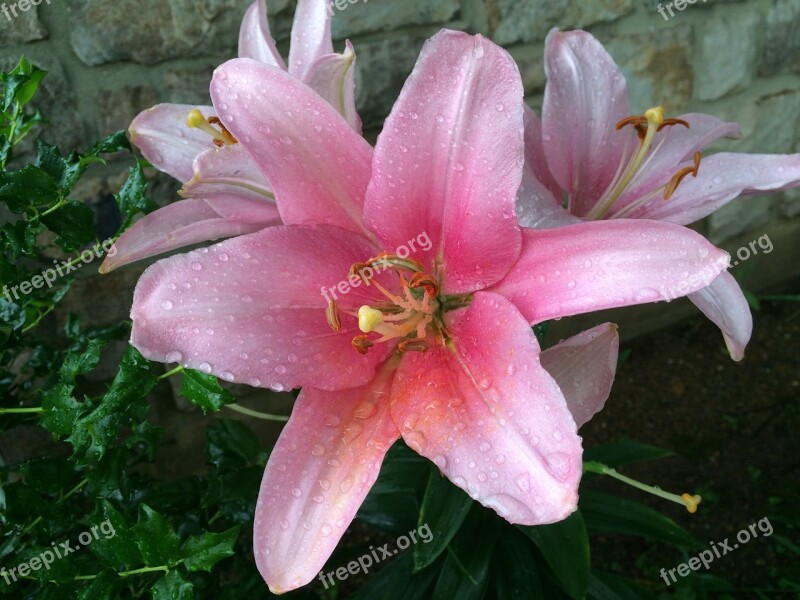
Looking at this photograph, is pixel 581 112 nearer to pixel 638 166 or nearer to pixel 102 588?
pixel 638 166

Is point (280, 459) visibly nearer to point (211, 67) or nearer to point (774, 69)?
point (211, 67)

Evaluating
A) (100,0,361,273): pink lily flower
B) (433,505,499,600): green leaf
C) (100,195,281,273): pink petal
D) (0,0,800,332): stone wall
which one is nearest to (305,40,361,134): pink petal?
(100,0,361,273): pink lily flower

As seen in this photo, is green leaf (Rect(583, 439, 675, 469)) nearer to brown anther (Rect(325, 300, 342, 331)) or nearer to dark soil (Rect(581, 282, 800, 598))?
dark soil (Rect(581, 282, 800, 598))

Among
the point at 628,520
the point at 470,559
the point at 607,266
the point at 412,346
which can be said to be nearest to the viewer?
the point at 607,266

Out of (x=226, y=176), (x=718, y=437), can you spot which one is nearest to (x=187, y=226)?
(x=226, y=176)

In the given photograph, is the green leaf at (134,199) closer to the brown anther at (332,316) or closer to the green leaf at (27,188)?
the green leaf at (27,188)
